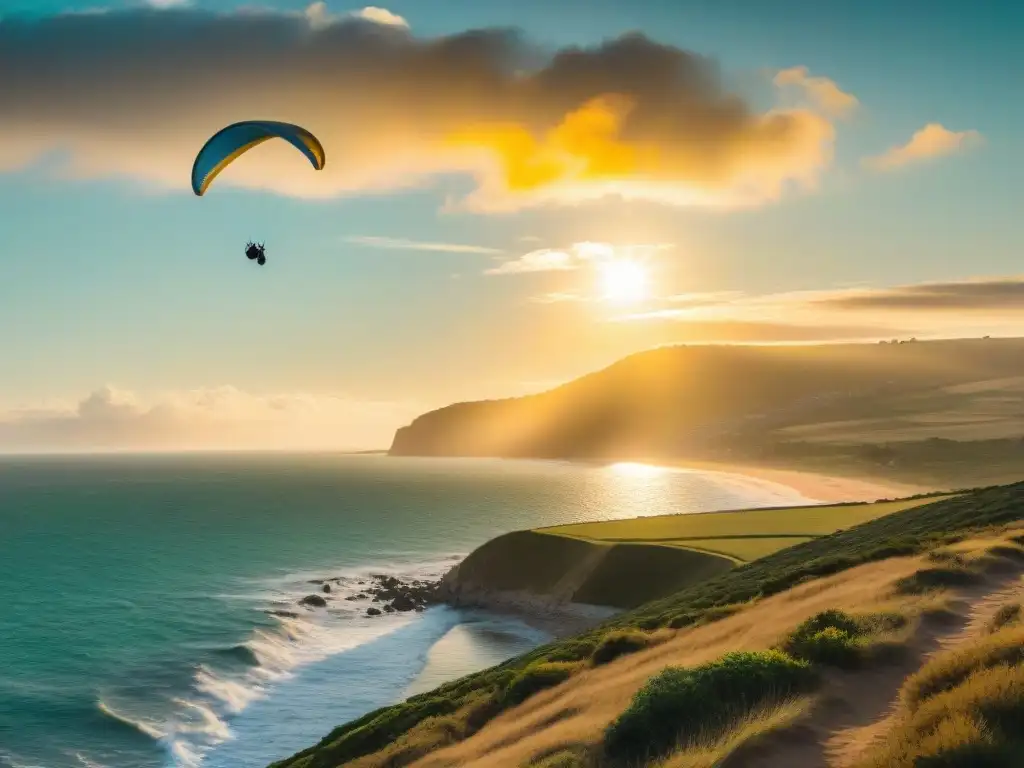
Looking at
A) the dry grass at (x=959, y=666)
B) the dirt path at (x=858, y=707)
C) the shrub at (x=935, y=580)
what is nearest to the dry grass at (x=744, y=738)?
the dirt path at (x=858, y=707)

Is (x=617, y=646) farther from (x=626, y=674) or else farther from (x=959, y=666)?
(x=959, y=666)

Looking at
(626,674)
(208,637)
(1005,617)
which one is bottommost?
(208,637)

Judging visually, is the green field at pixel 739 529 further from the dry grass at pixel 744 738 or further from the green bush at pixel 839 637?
the dry grass at pixel 744 738

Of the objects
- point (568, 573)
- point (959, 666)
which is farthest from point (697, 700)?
point (568, 573)

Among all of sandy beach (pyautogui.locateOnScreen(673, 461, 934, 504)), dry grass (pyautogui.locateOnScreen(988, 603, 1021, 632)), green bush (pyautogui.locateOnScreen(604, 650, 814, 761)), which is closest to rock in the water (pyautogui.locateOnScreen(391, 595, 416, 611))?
green bush (pyautogui.locateOnScreen(604, 650, 814, 761))

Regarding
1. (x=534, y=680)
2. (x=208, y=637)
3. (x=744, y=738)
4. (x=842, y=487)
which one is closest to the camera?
(x=744, y=738)

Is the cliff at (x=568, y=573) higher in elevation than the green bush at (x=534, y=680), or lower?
lower
